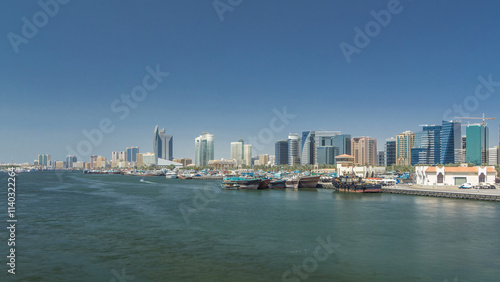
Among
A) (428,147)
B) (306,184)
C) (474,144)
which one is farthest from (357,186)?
(474,144)

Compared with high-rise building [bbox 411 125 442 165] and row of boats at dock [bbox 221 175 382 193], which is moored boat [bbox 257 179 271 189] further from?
high-rise building [bbox 411 125 442 165]

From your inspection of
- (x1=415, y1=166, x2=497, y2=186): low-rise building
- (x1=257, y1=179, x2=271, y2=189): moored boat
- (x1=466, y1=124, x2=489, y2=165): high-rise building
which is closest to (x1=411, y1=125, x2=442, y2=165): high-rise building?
(x1=466, y1=124, x2=489, y2=165): high-rise building

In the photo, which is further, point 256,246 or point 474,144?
point 474,144

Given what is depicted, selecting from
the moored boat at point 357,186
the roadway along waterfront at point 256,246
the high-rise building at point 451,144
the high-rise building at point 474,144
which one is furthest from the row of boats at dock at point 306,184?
the high-rise building at point 474,144

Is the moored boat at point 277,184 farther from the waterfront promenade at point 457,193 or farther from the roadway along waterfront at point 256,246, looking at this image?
the roadway along waterfront at point 256,246

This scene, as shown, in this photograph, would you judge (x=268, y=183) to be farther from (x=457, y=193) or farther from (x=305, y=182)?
(x=457, y=193)
